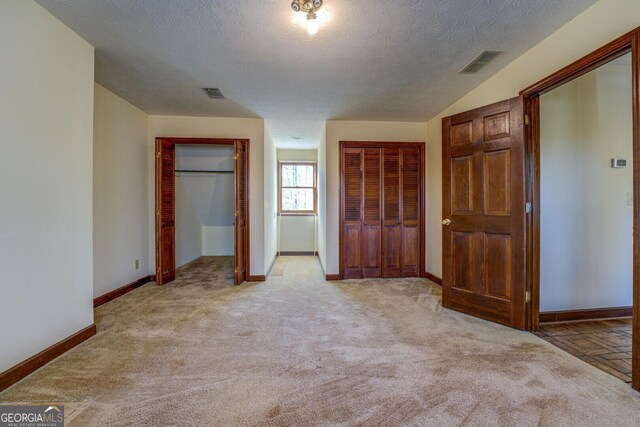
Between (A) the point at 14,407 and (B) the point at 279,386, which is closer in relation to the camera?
(A) the point at 14,407

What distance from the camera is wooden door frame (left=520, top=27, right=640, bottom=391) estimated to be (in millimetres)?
1568

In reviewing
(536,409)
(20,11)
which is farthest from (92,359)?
(536,409)

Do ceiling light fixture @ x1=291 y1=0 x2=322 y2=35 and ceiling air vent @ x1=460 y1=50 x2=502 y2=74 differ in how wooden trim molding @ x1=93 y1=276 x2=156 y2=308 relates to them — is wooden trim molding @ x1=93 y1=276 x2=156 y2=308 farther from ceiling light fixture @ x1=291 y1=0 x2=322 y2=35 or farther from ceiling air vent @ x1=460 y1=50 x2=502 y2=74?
ceiling air vent @ x1=460 y1=50 x2=502 y2=74

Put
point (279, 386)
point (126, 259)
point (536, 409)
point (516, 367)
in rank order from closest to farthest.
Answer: point (536, 409), point (279, 386), point (516, 367), point (126, 259)

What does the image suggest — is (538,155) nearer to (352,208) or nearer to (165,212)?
(352,208)

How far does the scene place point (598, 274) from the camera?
2592mm

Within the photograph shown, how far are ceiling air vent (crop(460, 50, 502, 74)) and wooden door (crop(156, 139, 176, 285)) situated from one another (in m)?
A: 3.83

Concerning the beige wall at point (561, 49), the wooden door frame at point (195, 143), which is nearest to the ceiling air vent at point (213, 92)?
the wooden door frame at point (195, 143)

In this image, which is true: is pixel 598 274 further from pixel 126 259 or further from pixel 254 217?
pixel 126 259

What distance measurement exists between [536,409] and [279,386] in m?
1.40

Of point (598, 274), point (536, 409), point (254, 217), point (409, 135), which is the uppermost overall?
point (409, 135)

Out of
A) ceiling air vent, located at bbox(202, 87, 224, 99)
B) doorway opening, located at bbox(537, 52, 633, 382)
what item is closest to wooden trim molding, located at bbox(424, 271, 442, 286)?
doorway opening, located at bbox(537, 52, 633, 382)

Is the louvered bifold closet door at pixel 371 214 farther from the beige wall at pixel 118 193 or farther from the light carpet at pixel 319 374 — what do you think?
the beige wall at pixel 118 193

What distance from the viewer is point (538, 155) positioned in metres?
2.37
